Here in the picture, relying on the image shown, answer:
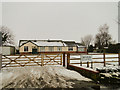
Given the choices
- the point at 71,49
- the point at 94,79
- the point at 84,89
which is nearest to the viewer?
the point at 84,89

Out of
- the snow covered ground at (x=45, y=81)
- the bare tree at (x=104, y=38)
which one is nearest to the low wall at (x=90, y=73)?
the snow covered ground at (x=45, y=81)

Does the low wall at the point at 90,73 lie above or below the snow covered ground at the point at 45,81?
above

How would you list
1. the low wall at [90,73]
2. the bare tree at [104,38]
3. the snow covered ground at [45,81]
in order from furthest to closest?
the bare tree at [104,38]
the low wall at [90,73]
the snow covered ground at [45,81]

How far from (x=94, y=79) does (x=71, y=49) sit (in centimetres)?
3328

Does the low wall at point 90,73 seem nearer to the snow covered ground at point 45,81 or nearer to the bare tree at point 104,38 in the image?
the snow covered ground at point 45,81

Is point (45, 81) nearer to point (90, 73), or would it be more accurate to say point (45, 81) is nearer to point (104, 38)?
point (90, 73)

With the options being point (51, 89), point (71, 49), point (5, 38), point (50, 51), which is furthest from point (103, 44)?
point (51, 89)

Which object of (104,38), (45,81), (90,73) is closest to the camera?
(45,81)

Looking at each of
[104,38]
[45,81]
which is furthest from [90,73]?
[104,38]

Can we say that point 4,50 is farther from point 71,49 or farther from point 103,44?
point 103,44

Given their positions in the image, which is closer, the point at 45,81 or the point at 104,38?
the point at 45,81

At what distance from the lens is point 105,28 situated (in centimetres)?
4406

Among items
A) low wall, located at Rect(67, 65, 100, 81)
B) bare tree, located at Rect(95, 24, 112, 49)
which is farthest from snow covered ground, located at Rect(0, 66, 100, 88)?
bare tree, located at Rect(95, 24, 112, 49)

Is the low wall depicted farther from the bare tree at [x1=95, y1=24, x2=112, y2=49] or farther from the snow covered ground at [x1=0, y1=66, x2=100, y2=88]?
the bare tree at [x1=95, y1=24, x2=112, y2=49]
